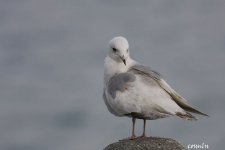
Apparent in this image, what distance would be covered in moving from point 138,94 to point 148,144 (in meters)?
1.09

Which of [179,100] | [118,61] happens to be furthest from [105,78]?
[179,100]

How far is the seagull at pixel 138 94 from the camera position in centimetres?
1997

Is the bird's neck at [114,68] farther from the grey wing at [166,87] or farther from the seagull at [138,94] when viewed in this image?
the grey wing at [166,87]

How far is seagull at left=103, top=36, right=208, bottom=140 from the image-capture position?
19969 millimetres

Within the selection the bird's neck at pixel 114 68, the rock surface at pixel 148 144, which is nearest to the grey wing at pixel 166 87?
the bird's neck at pixel 114 68

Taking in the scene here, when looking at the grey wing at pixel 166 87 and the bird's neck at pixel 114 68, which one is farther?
the bird's neck at pixel 114 68

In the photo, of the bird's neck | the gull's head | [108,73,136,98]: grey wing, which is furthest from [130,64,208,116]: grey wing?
the gull's head

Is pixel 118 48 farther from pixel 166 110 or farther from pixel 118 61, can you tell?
pixel 166 110

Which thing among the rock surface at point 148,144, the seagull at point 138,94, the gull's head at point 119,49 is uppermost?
the gull's head at point 119,49

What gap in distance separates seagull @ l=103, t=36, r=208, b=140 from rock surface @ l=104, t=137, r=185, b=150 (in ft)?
0.98

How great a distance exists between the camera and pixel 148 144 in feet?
65.1

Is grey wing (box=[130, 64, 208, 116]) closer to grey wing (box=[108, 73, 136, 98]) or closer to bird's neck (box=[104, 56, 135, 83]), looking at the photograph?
grey wing (box=[108, 73, 136, 98])

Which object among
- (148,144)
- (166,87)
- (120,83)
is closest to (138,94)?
(120,83)

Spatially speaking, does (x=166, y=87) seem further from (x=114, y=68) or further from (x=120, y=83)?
(x=114, y=68)
